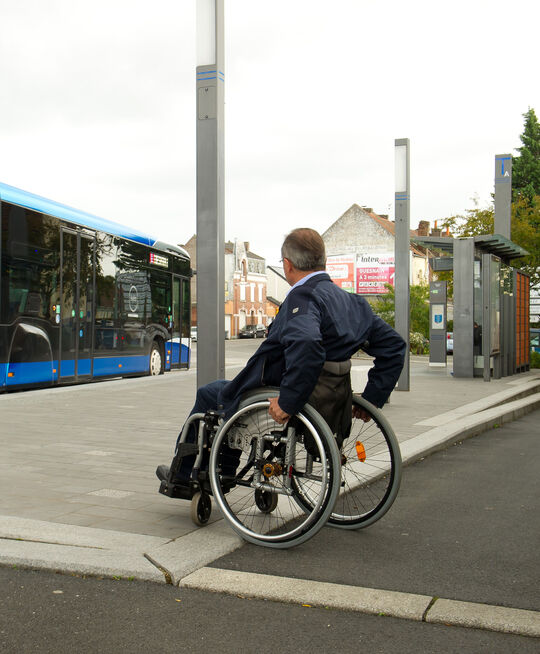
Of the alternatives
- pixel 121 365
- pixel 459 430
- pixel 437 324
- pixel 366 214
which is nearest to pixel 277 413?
pixel 459 430

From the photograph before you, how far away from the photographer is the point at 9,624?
10.2 feet

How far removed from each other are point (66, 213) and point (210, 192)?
9.75m

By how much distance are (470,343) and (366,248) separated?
194 feet

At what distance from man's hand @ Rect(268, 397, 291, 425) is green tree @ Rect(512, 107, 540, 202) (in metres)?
50.8

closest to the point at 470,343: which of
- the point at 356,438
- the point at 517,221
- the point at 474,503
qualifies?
the point at 474,503

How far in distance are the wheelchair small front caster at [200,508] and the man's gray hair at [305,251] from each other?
1345 mm

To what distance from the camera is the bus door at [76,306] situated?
14172 mm

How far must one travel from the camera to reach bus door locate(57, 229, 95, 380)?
1417 centimetres

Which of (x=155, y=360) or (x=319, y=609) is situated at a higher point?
(x=155, y=360)

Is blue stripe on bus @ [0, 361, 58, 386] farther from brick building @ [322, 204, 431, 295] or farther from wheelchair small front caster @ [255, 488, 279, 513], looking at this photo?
brick building @ [322, 204, 431, 295]

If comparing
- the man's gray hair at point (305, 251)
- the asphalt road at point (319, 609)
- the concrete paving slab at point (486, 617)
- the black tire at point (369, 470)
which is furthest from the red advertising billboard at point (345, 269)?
the concrete paving slab at point (486, 617)

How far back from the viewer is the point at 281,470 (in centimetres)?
414

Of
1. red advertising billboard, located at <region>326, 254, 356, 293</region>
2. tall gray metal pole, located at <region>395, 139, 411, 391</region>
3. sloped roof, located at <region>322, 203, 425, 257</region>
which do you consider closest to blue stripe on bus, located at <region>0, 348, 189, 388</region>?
tall gray metal pole, located at <region>395, 139, 411, 391</region>

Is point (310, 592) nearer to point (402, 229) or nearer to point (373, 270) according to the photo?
point (402, 229)
